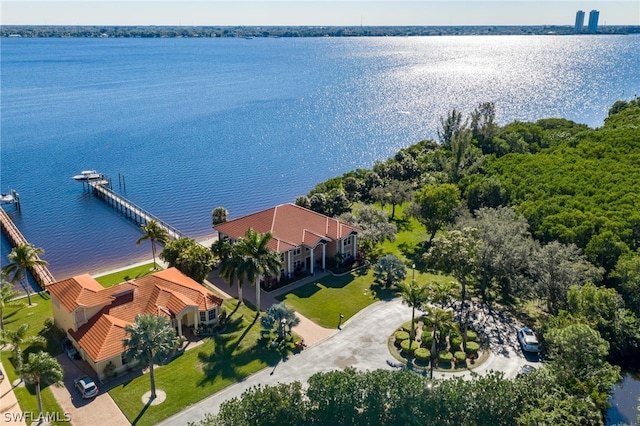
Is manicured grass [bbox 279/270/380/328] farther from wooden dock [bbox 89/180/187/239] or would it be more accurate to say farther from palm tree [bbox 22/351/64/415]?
wooden dock [bbox 89/180/187/239]

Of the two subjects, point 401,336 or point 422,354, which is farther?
point 401,336

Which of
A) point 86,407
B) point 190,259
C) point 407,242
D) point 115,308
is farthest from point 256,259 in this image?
point 407,242

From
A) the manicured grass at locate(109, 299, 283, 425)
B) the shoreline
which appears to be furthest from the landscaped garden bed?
the shoreline

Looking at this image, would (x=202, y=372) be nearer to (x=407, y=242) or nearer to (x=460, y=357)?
(x=460, y=357)

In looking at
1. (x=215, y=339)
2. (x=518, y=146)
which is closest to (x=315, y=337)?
(x=215, y=339)

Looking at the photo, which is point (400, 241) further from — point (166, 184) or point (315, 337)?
point (166, 184)

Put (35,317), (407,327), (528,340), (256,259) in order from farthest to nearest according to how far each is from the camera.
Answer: (35,317) < (407,327) < (256,259) < (528,340)
